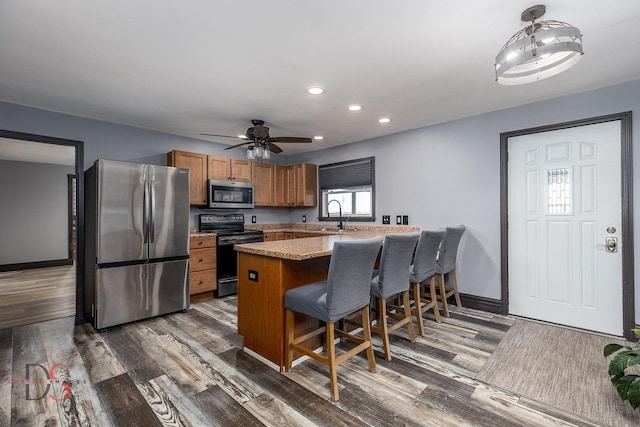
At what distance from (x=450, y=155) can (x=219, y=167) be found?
329 centimetres

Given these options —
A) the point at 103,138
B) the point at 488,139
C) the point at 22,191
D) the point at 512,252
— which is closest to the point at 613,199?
the point at 512,252

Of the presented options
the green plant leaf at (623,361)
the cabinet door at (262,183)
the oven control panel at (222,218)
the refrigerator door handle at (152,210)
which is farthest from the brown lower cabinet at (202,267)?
the green plant leaf at (623,361)

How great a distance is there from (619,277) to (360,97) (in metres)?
2.98

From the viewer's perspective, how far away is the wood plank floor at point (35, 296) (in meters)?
3.53

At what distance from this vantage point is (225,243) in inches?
172

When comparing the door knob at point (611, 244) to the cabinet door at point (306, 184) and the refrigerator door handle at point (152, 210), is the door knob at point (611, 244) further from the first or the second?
the refrigerator door handle at point (152, 210)

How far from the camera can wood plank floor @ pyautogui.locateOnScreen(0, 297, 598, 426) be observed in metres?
1.74

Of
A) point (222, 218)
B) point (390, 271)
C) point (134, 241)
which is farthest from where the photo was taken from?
point (222, 218)

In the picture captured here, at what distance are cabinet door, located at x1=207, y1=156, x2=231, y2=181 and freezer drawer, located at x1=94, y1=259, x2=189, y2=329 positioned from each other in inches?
58.6

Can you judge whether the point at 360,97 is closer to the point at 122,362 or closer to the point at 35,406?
the point at 122,362

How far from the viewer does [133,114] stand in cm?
351

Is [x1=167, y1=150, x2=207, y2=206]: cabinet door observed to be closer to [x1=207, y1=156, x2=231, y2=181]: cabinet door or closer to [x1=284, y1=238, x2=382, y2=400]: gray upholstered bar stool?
[x1=207, y1=156, x2=231, y2=181]: cabinet door

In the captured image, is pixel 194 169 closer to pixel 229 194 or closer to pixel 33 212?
pixel 229 194

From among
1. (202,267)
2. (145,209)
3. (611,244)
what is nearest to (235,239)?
(202,267)
